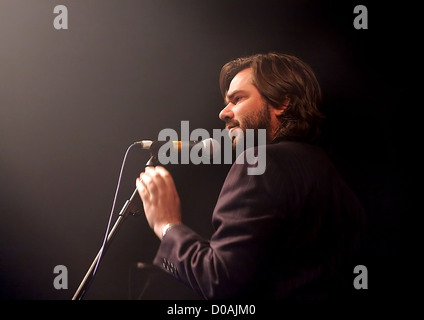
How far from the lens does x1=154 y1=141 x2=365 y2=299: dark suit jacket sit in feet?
3.52

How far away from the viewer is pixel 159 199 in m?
1.22

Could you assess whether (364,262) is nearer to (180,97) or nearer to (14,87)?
(180,97)

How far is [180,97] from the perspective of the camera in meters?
1.73

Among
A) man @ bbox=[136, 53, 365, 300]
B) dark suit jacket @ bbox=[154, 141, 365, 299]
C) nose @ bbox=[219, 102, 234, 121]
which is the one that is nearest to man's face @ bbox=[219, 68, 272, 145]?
nose @ bbox=[219, 102, 234, 121]

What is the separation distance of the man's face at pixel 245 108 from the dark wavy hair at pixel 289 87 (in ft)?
0.09

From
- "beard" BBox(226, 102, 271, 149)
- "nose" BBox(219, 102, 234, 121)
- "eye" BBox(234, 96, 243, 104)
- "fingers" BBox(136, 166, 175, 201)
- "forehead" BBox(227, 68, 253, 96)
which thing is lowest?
"fingers" BBox(136, 166, 175, 201)

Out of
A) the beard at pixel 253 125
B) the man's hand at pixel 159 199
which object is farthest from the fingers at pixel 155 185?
the beard at pixel 253 125

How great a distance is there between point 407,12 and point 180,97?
1.02m

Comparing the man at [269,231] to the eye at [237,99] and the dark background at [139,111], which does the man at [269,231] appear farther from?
the dark background at [139,111]

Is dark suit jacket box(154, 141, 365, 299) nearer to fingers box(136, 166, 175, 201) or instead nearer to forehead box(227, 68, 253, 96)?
fingers box(136, 166, 175, 201)

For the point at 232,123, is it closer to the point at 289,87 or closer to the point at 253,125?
the point at 253,125

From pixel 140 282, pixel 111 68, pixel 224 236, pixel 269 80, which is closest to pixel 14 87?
pixel 111 68

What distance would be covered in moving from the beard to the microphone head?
0.27ft

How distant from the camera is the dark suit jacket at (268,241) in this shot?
1.07 m
